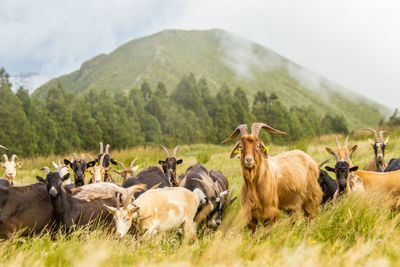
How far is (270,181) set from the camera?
5.80 m

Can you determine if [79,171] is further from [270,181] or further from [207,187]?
[270,181]

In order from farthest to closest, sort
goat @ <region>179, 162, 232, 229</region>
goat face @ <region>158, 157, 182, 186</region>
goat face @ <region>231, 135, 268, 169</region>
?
goat face @ <region>158, 157, 182, 186</region>, goat @ <region>179, 162, 232, 229</region>, goat face @ <region>231, 135, 268, 169</region>

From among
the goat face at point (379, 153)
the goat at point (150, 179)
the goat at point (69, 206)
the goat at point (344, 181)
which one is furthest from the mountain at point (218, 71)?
the goat at point (69, 206)

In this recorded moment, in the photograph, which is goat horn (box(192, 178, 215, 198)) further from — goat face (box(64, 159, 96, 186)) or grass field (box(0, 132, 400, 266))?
goat face (box(64, 159, 96, 186))

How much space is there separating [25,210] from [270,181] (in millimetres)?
3920

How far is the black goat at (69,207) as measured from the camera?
5.81 metres

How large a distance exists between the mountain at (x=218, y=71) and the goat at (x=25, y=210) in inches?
3466

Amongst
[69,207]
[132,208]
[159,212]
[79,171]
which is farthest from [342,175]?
[79,171]

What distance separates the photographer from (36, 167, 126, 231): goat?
229 inches

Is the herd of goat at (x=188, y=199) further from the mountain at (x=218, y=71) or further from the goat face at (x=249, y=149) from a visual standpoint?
the mountain at (x=218, y=71)

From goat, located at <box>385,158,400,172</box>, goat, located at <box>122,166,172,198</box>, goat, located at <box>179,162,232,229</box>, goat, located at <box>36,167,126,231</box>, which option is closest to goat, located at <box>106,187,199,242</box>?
goat, located at <box>179,162,232,229</box>

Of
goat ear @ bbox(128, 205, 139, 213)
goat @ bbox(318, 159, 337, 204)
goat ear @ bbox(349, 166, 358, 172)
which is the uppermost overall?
goat ear @ bbox(349, 166, 358, 172)

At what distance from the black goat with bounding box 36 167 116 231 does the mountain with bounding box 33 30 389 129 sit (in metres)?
87.7

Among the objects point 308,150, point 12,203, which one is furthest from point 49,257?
point 308,150
